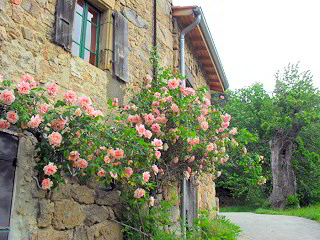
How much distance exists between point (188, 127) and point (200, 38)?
310 cm

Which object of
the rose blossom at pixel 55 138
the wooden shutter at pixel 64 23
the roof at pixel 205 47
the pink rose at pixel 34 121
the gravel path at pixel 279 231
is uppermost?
the roof at pixel 205 47

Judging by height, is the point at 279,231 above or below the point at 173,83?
below

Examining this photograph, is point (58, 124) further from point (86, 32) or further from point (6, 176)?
point (86, 32)

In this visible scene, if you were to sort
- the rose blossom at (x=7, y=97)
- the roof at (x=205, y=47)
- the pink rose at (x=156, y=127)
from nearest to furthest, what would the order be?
the rose blossom at (x=7, y=97) < the pink rose at (x=156, y=127) < the roof at (x=205, y=47)

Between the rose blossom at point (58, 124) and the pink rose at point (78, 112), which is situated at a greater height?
the pink rose at point (78, 112)

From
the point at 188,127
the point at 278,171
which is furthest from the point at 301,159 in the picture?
the point at 188,127

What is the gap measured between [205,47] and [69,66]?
4.35 meters

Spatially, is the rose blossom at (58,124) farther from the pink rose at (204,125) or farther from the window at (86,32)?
the pink rose at (204,125)

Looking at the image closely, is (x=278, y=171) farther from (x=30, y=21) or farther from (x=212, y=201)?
(x=30, y=21)

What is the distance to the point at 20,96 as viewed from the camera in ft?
9.36

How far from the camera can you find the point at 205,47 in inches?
299

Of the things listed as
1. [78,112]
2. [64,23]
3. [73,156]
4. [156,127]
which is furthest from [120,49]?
[73,156]

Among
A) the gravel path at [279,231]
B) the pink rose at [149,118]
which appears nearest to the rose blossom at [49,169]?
the pink rose at [149,118]

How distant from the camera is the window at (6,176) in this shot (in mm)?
2957
